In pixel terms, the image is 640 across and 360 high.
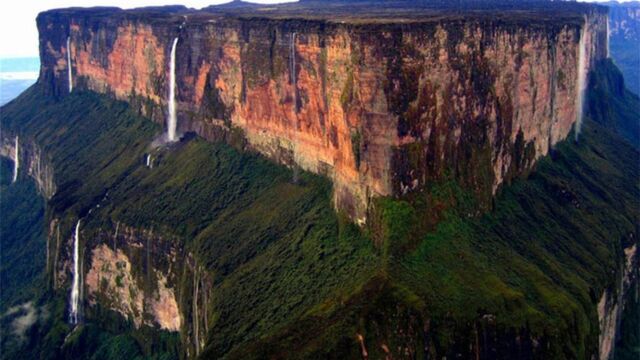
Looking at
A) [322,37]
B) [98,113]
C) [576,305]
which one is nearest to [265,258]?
[322,37]

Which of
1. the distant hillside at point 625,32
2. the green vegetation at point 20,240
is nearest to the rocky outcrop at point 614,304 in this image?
the green vegetation at point 20,240

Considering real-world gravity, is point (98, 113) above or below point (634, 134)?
above

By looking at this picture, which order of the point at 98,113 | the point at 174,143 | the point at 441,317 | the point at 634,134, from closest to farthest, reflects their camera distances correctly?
1. the point at 441,317
2. the point at 174,143
3. the point at 98,113
4. the point at 634,134

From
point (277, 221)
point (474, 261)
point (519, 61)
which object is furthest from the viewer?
point (519, 61)

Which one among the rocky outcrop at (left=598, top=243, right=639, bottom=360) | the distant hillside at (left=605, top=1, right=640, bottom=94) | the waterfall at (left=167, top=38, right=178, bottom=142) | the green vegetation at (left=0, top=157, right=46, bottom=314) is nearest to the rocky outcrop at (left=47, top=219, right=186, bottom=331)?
the green vegetation at (left=0, top=157, right=46, bottom=314)

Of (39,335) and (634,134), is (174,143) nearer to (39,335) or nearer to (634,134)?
(39,335)

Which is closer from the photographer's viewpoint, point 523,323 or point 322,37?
point 523,323
